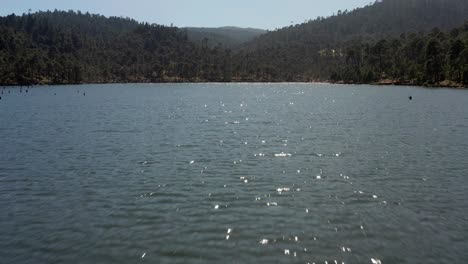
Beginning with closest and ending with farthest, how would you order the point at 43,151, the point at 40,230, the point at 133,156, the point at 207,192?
1. the point at 40,230
2. the point at 207,192
3. the point at 133,156
4. the point at 43,151

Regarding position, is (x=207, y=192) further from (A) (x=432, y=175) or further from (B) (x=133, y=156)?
(A) (x=432, y=175)

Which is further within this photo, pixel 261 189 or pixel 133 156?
pixel 133 156

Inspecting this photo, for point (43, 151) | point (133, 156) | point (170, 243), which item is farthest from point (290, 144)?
point (170, 243)

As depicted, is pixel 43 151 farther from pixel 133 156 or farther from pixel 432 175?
pixel 432 175

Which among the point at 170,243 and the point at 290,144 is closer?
the point at 170,243

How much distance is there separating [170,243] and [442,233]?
49.0 ft

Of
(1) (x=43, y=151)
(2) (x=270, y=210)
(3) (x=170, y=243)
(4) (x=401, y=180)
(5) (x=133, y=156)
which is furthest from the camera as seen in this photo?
(1) (x=43, y=151)

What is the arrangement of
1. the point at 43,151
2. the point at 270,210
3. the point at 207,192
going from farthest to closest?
1. the point at 43,151
2. the point at 207,192
3. the point at 270,210

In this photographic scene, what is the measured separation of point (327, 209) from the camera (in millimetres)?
27547

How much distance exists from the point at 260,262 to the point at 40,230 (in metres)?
13.3

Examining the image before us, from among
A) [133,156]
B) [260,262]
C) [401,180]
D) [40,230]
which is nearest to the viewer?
[260,262]

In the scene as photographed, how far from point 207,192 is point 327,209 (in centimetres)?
909

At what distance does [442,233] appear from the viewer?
23.3 metres

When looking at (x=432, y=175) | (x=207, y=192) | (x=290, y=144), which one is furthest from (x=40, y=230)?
(x=290, y=144)
